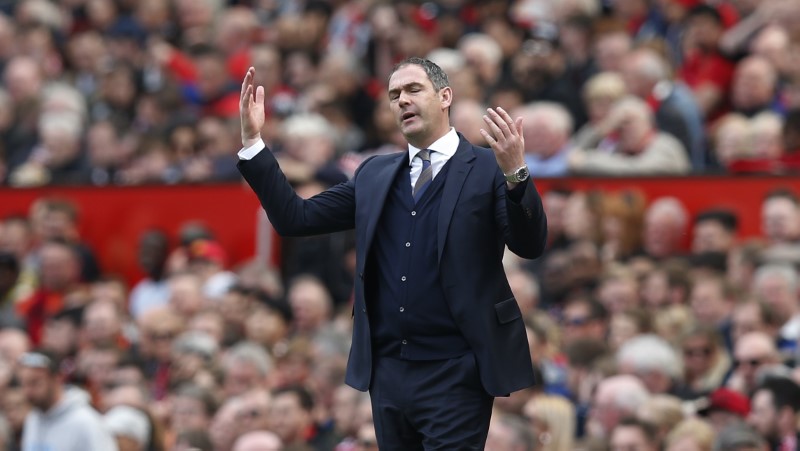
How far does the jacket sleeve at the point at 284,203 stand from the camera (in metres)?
6.35

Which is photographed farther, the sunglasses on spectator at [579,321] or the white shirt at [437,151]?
the sunglasses on spectator at [579,321]

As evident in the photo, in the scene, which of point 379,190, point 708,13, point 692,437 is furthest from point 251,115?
point 708,13

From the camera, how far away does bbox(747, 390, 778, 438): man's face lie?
9.16 m

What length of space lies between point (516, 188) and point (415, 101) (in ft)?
1.77

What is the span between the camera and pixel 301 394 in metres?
10.5

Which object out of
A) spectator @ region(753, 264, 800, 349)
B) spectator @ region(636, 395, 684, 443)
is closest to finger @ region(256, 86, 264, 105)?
spectator @ region(636, 395, 684, 443)

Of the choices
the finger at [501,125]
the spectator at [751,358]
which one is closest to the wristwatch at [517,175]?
the finger at [501,125]

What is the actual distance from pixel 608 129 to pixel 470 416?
7.11 metres

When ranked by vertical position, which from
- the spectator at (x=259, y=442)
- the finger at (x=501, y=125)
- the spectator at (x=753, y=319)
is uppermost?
the finger at (x=501, y=125)

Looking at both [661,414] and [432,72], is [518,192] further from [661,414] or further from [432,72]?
[661,414]

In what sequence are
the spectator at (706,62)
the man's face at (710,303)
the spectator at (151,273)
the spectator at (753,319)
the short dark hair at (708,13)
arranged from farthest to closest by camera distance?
1. the spectator at (151,273)
2. the short dark hair at (708,13)
3. the spectator at (706,62)
4. the man's face at (710,303)
5. the spectator at (753,319)

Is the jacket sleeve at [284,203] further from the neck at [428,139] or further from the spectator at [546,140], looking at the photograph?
the spectator at [546,140]

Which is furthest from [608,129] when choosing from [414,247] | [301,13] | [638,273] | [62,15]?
[62,15]

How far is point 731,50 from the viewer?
13.5 meters
